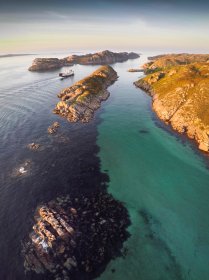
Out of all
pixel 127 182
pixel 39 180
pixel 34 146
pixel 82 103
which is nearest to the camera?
pixel 39 180

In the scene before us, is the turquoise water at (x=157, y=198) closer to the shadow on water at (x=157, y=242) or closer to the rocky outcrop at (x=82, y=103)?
the shadow on water at (x=157, y=242)

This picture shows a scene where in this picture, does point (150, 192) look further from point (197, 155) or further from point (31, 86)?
point (31, 86)

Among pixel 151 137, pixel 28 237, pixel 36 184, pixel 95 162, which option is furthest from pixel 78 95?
pixel 28 237

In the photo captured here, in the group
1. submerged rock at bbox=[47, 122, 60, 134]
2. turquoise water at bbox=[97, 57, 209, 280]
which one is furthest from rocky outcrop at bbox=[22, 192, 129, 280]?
submerged rock at bbox=[47, 122, 60, 134]

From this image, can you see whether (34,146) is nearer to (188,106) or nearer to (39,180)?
(39,180)

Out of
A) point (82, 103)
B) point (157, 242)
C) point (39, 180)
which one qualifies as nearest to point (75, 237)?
point (157, 242)

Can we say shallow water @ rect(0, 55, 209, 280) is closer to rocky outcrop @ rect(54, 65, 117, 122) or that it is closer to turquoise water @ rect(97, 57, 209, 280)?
turquoise water @ rect(97, 57, 209, 280)

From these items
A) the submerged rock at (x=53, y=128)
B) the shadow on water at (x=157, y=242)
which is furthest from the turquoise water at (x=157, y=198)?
the submerged rock at (x=53, y=128)

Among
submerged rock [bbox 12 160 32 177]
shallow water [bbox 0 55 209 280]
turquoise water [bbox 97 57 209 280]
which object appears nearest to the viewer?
turquoise water [bbox 97 57 209 280]
